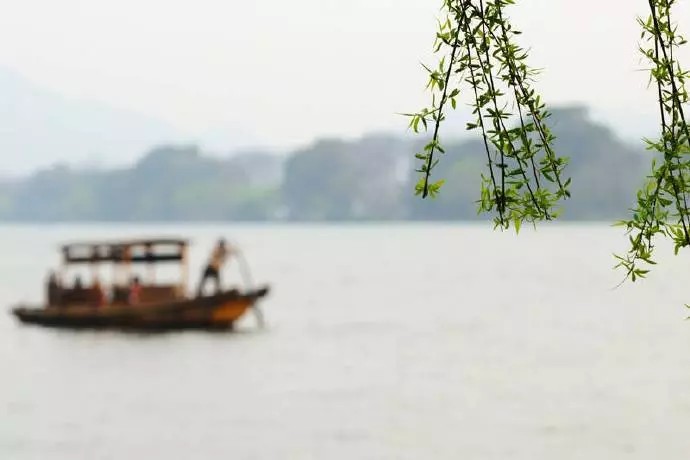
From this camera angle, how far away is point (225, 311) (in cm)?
3753

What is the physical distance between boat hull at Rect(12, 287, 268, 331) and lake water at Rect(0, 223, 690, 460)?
2.51 ft

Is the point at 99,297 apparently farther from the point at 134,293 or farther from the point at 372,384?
the point at 372,384

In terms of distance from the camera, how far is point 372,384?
107ft

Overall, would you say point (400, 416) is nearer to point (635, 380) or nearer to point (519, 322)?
point (635, 380)

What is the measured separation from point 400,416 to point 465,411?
51.8 inches

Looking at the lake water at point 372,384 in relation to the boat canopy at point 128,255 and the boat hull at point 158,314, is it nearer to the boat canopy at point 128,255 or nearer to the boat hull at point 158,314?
the boat hull at point 158,314

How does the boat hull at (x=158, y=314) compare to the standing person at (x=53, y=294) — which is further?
the standing person at (x=53, y=294)

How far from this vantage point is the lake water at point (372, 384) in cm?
2466

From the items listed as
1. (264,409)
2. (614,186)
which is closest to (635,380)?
(264,409)

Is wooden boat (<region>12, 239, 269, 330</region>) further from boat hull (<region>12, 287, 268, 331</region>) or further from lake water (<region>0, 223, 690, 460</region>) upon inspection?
lake water (<region>0, 223, 690, 460</region>)

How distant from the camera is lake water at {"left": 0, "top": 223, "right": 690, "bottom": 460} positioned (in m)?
24.7

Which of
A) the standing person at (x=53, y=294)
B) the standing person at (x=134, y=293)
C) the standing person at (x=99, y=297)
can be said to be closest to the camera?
the standing person at (x=134, y=293)

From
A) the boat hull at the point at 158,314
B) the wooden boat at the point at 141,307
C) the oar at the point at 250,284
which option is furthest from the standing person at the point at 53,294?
the oar at the point at 250,284

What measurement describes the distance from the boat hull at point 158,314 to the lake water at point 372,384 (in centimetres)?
76
